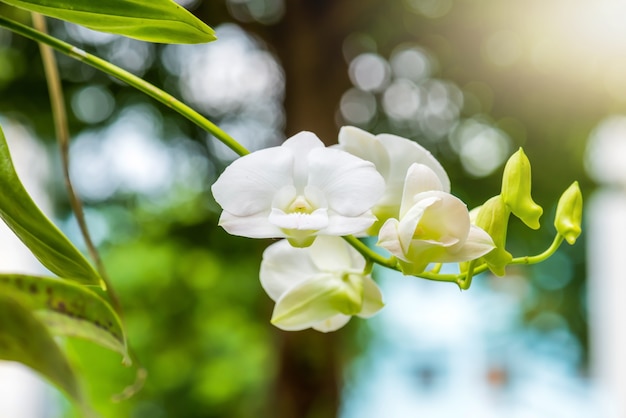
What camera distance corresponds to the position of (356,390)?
2.28 meters

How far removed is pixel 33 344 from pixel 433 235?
0.10m

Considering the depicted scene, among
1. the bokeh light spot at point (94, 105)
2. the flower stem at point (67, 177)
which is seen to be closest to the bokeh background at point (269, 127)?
the bokeh light spot at point (94, 105)

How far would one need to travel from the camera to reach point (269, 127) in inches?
63.1

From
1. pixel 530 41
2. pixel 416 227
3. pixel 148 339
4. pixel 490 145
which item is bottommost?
pixel 148 339

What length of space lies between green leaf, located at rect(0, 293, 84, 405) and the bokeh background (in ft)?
3.92

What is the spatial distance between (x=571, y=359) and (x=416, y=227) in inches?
105

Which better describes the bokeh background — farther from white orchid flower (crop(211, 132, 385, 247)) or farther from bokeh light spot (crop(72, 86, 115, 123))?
white orchid flower (crop(211, 132, 385, 247))

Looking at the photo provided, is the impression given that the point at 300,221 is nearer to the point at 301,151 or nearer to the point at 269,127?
the point at 301,151

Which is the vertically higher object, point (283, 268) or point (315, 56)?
point (315, 56)

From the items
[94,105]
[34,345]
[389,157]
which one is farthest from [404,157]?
[94,105]

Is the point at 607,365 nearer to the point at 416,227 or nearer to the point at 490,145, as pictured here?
the point at 490,145

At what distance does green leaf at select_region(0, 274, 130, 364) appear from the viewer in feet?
0.58

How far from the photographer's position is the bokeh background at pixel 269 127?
139 centimetres

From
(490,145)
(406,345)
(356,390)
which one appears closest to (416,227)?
(490,145)
